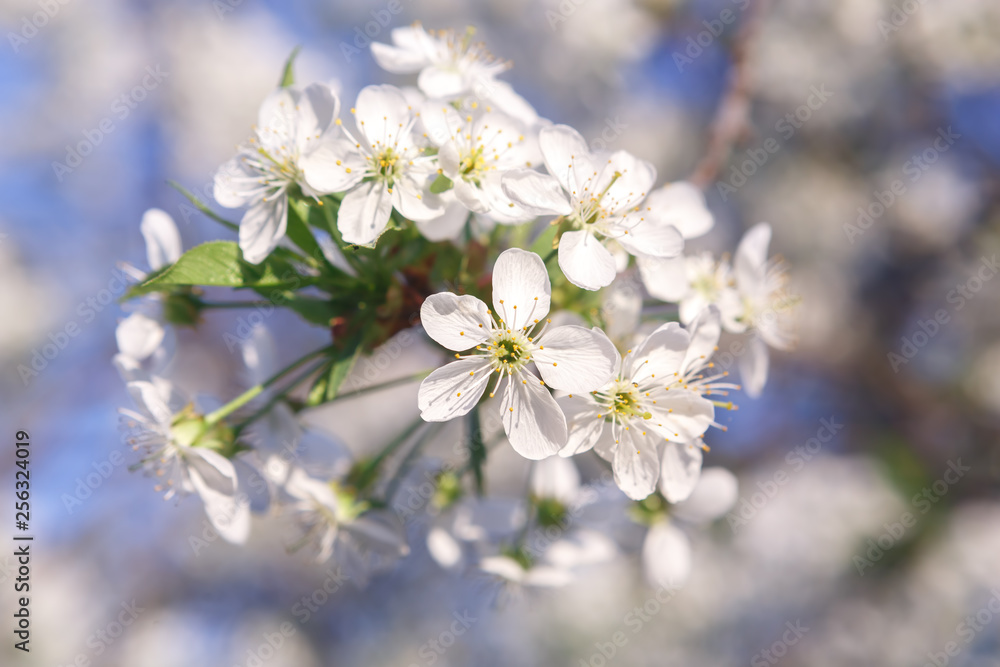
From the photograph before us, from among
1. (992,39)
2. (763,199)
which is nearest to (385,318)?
(763,199)

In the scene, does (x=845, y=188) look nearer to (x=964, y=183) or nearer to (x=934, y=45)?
(x=964, y=183)

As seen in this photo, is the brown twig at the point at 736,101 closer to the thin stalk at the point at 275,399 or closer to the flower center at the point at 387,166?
the flower center at the point at 387,166

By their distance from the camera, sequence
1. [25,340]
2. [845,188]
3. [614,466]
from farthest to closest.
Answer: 1. [25,340]
2. [845,188]
3. [614,466]

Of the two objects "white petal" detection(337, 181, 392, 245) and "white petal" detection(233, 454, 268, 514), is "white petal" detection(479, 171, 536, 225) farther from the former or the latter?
"white petal" detection(233, 454, 268, 514)

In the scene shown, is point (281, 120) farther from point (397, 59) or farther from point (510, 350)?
point (510, 350)

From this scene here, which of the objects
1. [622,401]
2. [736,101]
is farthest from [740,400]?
[622,401]

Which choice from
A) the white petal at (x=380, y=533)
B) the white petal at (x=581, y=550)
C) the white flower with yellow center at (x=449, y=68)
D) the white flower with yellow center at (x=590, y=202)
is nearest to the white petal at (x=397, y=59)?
the white flower with yellow center at (x=449, y=68)
